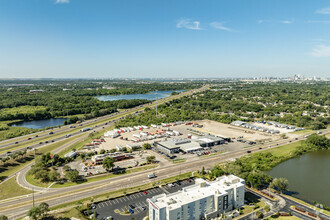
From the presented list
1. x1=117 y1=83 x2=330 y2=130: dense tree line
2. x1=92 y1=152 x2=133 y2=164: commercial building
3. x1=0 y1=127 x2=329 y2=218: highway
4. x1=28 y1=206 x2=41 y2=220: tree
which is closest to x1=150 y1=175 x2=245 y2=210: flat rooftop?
x1=0 y1=127 x2=329 y2=218: highway

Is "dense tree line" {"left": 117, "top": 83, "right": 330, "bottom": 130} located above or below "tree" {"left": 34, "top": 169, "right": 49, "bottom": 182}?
above

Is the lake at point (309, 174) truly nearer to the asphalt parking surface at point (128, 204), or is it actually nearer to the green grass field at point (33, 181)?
the asphalt parking surface at point (128, 204)

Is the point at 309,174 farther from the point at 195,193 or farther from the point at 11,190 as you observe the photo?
the point at 11,190

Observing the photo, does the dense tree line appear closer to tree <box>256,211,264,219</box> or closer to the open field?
the open field

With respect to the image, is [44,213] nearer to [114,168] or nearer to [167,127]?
[114,168]

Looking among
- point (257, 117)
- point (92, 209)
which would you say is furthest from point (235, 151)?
point (257, 117)

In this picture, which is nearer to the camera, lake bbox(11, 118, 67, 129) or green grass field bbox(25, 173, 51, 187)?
green grass field bbox(25, 173, 51, 187)

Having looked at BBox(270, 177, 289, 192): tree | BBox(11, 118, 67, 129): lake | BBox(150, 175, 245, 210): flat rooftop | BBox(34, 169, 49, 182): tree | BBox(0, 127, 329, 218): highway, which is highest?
BBox(150, 175, 245, 210): flat rooftop
